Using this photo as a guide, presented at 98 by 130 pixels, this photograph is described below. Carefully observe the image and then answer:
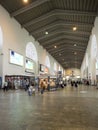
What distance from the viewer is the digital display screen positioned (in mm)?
34631

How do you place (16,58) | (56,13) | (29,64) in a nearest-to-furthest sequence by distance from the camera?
(56,13)
(16,58)
(29,64)

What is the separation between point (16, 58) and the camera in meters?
36.8

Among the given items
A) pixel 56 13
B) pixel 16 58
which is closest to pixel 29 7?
pixel 56 13

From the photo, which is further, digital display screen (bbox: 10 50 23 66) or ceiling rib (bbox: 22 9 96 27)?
digital display screen (bbox: 10 50 23 66)

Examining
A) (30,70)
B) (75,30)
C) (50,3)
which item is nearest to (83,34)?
(75,30)

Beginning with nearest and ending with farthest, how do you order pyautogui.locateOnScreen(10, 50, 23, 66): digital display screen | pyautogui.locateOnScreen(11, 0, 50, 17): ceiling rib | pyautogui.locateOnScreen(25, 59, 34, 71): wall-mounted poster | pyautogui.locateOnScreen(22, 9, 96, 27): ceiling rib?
pyautogui.locateOnScreen(11, 0, 50, 17): ceiling rib → pyautogui.locateOnScreen(22, 9, 96, 27): ceiling rib → pyautogui.locateOnScreen(10, 50, 23, 66): digital display screen → pyautogui.locateOnScreen(25, 59, 34, 71): wall-mounted poster

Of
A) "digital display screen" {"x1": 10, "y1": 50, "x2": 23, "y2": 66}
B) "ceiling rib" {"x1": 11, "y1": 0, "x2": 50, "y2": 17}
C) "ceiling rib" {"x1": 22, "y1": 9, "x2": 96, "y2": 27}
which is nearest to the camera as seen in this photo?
"ceiling rib" {"x1": 11, "y1": 0, "x2": 50, "y2": 17}

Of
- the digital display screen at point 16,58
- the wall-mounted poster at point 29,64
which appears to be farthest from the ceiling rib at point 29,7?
the wall-mounted poster at point 29,64

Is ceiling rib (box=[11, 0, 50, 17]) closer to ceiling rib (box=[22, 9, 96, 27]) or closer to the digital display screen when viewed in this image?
ceiling rib (box=[22, 9, 96, 27])

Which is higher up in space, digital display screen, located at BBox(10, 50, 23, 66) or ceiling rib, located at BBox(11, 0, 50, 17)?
ceiling rib, located at BBox(11, 0, 50, 17)

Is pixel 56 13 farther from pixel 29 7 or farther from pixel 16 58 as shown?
pixel 16 58

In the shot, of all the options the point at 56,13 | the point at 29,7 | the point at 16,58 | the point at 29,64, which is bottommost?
the point at 29,64

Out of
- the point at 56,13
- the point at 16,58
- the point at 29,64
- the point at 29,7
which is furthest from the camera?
the point at 29,64

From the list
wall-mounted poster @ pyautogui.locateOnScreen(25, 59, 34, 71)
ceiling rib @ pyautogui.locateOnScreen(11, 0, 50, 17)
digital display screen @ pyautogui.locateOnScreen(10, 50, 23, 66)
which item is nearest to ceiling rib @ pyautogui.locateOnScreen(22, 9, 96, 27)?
ceiling rib @ pyautogui.locateOnScreen(11, 0, 50, 17)
